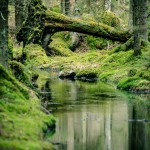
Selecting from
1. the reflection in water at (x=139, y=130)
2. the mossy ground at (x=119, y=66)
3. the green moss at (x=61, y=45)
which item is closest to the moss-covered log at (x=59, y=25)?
the mossy ground at (x=119, y=66)

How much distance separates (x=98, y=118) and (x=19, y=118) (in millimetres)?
3787

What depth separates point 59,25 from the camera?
32938mm

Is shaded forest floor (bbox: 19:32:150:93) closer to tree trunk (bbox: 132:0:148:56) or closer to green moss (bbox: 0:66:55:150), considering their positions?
tree trunk (bbox: 132:0:148:56)

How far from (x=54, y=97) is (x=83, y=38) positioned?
25151mm

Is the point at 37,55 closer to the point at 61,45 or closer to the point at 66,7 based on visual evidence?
the point at 61,45

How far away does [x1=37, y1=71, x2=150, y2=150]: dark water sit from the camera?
11062mm

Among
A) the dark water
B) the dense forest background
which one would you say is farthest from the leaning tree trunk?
the dark water

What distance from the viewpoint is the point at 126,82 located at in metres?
23.1

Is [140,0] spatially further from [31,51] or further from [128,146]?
[128,146]

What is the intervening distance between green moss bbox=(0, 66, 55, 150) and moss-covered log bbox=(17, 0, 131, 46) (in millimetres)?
19356

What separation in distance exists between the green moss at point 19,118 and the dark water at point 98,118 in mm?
506

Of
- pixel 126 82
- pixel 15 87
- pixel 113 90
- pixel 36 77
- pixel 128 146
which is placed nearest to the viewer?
pixel 128 146

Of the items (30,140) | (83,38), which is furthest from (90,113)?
(83,38)

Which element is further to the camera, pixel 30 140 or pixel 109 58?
pixel 109 58
